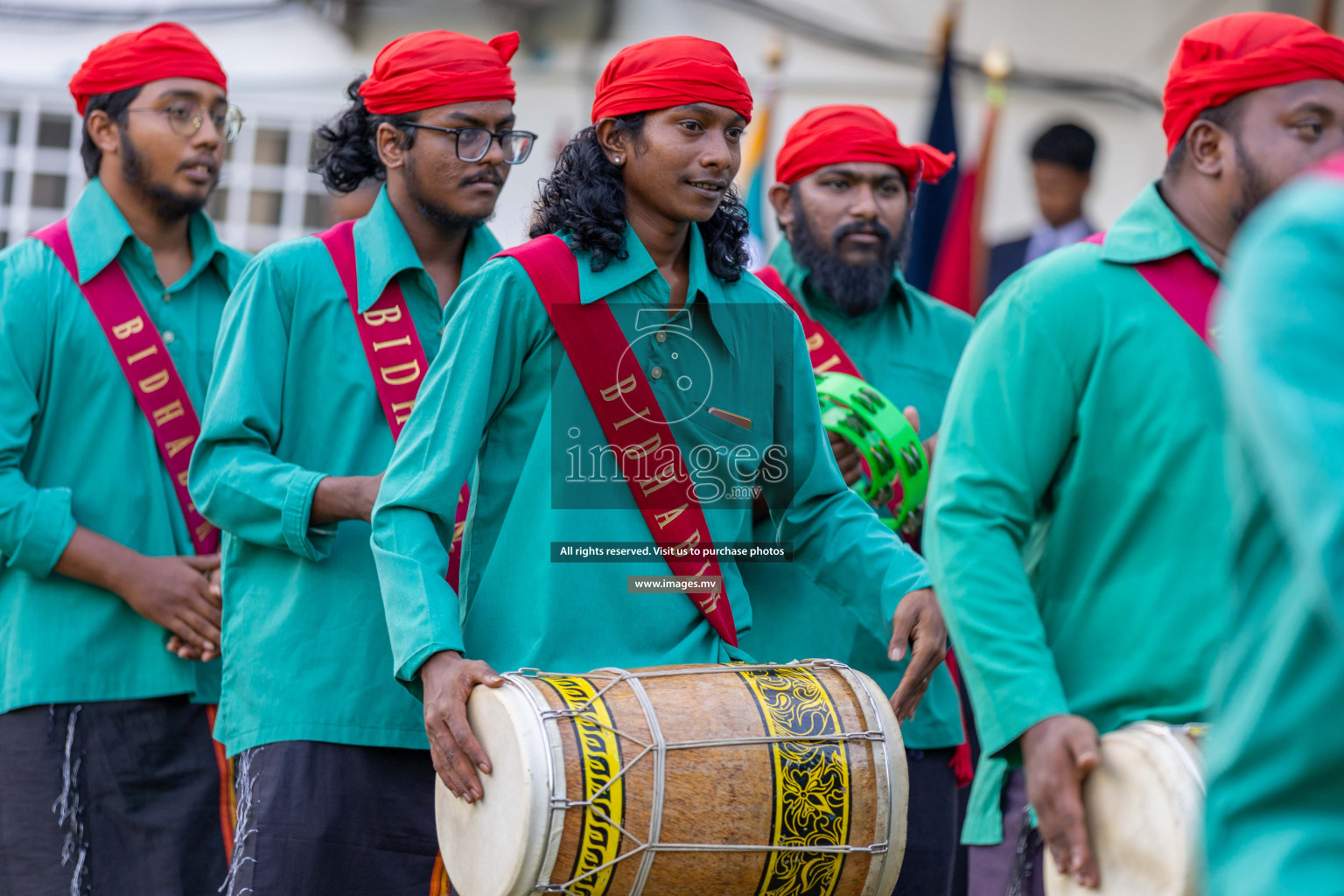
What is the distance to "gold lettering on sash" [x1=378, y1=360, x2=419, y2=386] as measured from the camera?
426 cm

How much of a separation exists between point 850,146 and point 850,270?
1.46ft

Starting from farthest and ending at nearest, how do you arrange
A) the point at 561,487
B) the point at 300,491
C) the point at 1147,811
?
the point at 300,491 → the point at 561,487 → the point at 1147,811

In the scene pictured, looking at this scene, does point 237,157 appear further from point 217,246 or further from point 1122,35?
point 217,246

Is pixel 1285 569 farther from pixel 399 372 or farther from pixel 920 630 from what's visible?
pixel 399 372

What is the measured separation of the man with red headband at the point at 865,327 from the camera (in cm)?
467

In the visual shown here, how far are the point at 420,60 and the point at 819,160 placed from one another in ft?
5.17

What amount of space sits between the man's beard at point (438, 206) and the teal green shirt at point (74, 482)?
975 mm

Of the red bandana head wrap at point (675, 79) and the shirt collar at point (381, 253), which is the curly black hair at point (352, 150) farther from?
the red bandana head wrap at point (675, 79)

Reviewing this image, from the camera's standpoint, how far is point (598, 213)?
3.63 meters

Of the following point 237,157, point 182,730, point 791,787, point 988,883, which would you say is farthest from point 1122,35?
point 791,787

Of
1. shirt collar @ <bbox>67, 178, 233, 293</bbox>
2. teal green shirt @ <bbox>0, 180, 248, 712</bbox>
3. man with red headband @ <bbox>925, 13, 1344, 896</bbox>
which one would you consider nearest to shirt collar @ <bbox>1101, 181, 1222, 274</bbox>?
man with red headband @ <bbox>925, 13, 1344, 896</bbox>

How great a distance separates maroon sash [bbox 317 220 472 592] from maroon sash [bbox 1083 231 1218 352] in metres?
1.90

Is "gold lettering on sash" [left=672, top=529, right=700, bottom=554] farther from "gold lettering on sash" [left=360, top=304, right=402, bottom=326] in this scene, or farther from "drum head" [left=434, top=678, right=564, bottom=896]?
"gold lettering on sash" [left=360, top=304, right=402, bottom=326]

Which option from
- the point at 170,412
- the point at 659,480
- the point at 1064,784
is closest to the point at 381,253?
the point at 170,412
